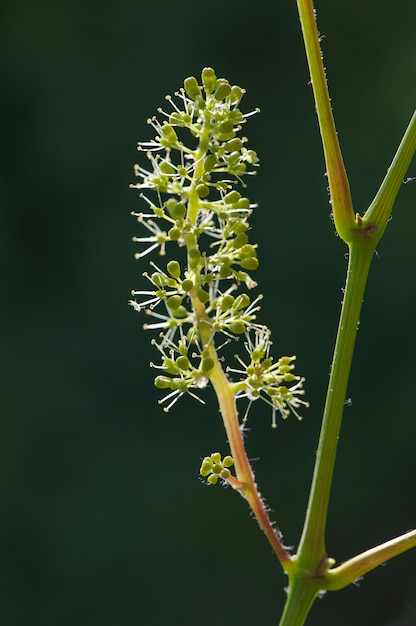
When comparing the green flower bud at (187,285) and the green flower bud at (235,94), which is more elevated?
the green flower bud at (235,94)

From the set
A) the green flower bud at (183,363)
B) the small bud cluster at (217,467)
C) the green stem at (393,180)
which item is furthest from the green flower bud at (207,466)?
the green stem at (393,180)

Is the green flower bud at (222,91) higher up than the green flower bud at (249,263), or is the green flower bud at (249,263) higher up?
the green flower bud at (222,91)

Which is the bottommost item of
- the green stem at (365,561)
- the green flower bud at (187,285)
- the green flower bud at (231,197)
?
the green stem at (365,561)

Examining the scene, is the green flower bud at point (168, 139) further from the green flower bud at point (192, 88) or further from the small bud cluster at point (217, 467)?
the small bud cluster at point (217, 467)

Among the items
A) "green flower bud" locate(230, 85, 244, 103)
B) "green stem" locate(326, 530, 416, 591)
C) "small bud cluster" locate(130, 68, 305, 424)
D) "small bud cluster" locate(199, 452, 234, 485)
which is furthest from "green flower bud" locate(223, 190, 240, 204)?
"green stem" locate(326, 530, 416, 591)

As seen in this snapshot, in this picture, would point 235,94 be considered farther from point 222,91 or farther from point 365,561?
point 365,561

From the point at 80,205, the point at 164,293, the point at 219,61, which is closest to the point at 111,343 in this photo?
the point at 80,205

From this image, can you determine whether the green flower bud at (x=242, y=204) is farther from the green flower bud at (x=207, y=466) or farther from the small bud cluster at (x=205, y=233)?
the green flower bud at (x=207, y=466)

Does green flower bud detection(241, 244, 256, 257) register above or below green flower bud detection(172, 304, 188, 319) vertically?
above

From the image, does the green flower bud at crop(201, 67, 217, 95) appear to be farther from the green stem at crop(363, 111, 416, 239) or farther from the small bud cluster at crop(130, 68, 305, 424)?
the green stem at crop(363, 111, 416, 239)

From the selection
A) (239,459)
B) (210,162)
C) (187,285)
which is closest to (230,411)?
(239,459)

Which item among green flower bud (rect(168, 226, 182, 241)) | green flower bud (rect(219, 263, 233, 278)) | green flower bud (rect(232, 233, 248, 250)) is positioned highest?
→ green flower bud (rect(168, 226, 182, 241))

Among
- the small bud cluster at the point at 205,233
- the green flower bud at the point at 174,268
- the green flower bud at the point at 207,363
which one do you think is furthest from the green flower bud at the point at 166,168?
the green flower bud at the point at 207,363
